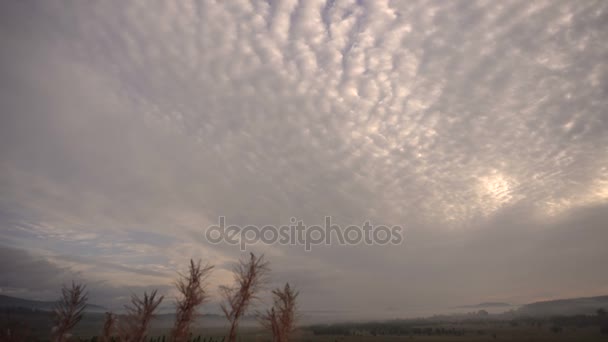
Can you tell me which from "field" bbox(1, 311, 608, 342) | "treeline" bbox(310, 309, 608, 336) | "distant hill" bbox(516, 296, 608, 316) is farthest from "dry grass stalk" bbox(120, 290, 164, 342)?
"distant hill" bbox(516, 296, 608, 316)

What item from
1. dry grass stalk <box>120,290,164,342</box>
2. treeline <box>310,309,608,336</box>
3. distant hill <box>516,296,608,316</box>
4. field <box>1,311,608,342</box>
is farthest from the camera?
distant hill <box>516,296,608,316</box>

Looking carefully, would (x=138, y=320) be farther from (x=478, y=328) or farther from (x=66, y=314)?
(x=478, y=328)

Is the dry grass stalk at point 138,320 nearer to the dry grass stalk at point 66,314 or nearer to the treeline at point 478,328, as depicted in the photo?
the dry grass stalk at point 66,314

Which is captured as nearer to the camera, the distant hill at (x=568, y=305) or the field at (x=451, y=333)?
the field at (x=451, y=333)

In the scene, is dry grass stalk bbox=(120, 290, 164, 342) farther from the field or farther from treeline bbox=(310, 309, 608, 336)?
treeline bbox=(310, 309, 608, 336)

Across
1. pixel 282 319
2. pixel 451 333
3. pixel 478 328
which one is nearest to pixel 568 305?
pixel 478 328

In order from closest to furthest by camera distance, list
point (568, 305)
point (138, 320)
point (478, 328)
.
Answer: point (138, 320)
point (478, 328)
point (568, 305)

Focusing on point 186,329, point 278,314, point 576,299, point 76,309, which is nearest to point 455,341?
point 278,314

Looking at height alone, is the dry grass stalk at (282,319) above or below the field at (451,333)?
above

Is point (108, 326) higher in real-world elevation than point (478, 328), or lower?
higher

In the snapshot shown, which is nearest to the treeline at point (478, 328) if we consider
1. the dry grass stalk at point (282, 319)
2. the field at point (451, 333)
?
the field at point (451, 333)

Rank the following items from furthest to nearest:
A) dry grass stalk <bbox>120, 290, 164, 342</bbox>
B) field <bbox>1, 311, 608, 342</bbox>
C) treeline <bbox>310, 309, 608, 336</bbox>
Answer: treeline <bbox>310, 309, 608, 336</bbox> < field <bbox>1, 311, 608, 342</bbox> < dry grass stalk <bbox>120, 290, 164, 342</bbox>

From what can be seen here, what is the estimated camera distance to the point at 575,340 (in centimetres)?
4319

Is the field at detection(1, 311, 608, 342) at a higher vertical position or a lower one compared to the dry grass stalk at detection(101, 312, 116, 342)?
lower
